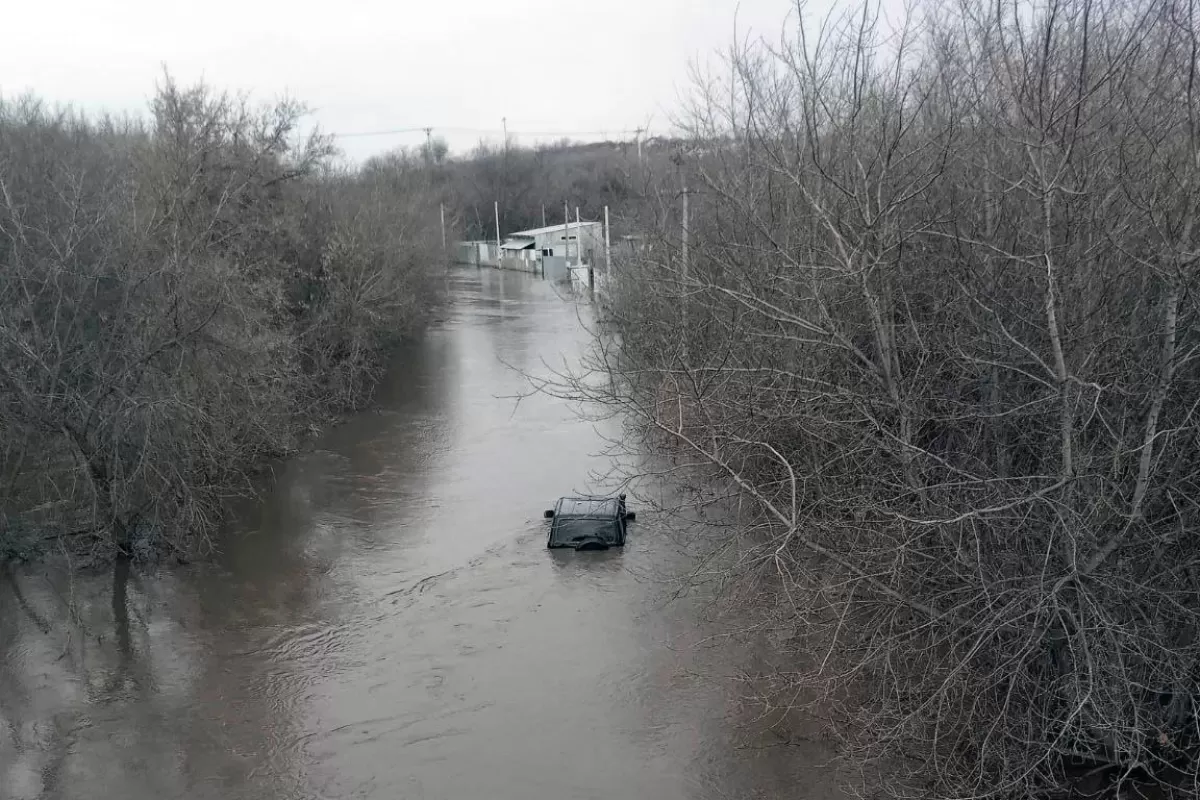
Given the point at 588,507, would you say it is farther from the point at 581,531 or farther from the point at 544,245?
the point at 544,245

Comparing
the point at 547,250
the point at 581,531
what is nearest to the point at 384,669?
the point at 581,531

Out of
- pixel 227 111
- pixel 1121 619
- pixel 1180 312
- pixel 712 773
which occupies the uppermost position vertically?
pixel 227 111

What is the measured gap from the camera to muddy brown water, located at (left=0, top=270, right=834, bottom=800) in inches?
421

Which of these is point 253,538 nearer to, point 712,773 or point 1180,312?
point 712,773

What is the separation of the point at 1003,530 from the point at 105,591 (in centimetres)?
1383

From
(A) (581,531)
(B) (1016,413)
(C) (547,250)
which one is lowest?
(A) (581,531)

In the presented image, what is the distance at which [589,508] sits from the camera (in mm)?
17625

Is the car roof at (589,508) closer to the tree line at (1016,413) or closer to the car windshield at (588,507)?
the car windshield at (588,507)

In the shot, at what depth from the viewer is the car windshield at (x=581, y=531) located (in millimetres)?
17266

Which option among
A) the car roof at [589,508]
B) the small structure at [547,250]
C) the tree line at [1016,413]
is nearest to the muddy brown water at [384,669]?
the car roof at [589,508]

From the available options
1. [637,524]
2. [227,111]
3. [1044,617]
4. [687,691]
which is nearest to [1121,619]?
[1044,617]

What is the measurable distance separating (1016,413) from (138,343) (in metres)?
13.2

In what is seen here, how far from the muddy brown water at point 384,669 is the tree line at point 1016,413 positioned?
2.01 metres

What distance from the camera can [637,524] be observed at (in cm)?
1873
